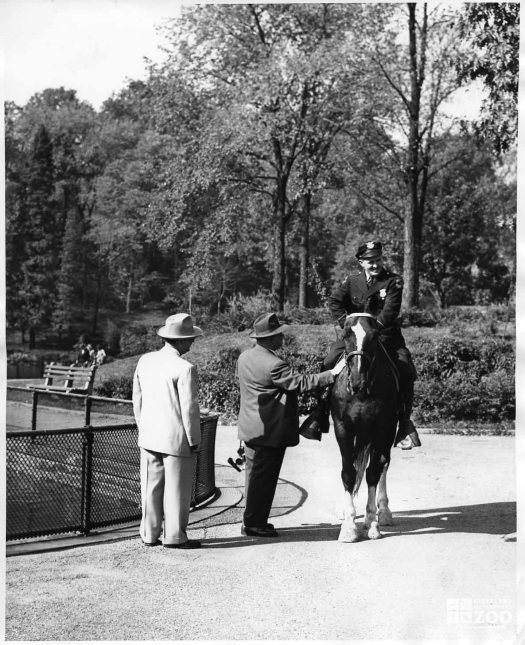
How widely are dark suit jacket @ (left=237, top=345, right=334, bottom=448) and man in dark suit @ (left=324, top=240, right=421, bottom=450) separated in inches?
23.8

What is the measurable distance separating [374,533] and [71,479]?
3189 millimetres

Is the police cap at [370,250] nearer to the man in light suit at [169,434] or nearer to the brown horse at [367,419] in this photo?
the brown horse at [367,419]

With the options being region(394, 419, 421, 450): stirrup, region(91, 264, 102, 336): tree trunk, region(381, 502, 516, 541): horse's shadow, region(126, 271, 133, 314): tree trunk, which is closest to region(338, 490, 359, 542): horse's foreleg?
region(381, 502, 516, 541): horse's shadow

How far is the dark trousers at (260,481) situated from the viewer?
303 inches

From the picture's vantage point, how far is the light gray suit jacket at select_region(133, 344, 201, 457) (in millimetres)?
7126

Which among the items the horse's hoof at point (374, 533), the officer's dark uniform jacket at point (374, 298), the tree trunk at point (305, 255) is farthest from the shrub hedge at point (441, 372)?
the horse's hoof at point (374, 533)

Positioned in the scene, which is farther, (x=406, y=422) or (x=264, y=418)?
(x=406, y=422)

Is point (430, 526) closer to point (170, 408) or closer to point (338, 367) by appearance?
point (338, 367)

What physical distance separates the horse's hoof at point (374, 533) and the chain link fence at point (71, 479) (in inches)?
95.5

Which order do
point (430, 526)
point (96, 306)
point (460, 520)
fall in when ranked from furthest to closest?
point (96, 306)
point (460, 520)
point (430, 526)

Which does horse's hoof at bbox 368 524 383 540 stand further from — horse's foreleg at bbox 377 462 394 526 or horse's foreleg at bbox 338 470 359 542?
horse's foreleg at bbox 377 462 394 526

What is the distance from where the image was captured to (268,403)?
7578mm

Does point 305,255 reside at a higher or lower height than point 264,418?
higher

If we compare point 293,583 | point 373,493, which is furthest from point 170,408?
point 373,493
